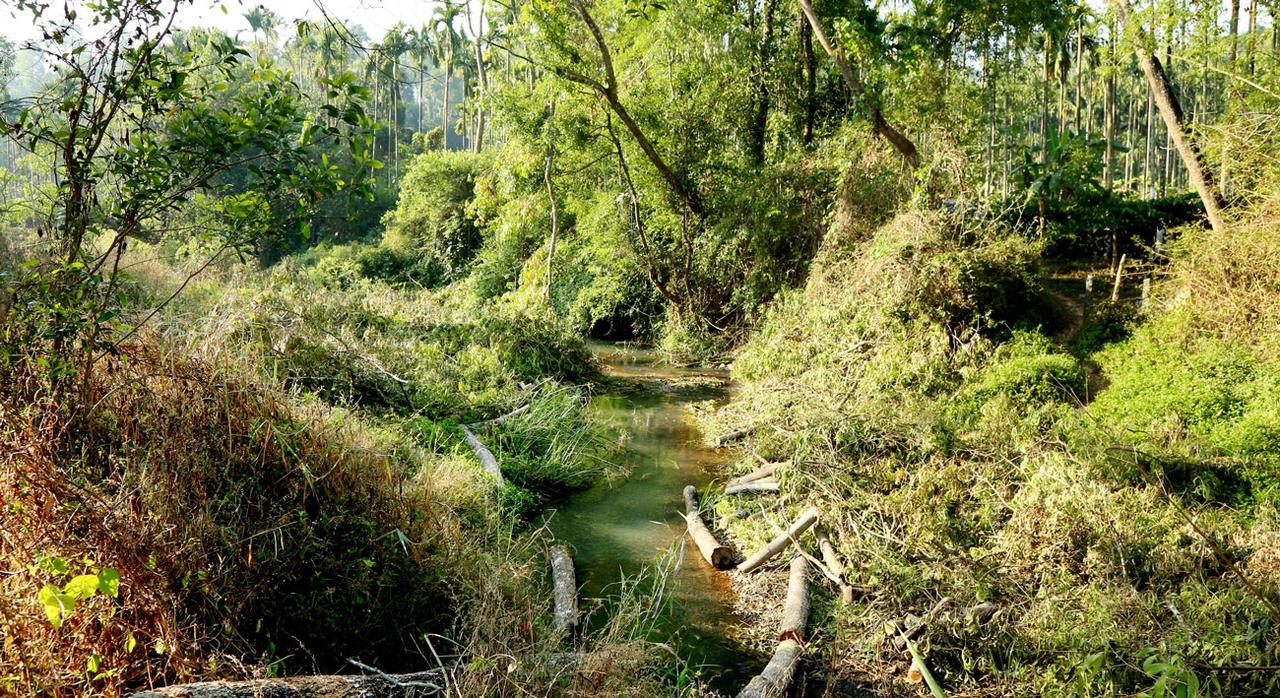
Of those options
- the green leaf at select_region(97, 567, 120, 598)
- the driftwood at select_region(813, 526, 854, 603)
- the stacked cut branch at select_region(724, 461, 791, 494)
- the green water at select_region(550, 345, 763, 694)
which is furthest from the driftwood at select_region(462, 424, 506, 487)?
the green leaf at select_region(97, 567, 120, 598)

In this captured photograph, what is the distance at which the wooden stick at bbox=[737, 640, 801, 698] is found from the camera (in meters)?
4.85

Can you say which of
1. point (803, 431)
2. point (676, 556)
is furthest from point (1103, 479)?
point (676, 556)

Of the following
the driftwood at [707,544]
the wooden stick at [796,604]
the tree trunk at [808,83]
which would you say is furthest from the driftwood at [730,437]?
the tree trunk at [808,83]

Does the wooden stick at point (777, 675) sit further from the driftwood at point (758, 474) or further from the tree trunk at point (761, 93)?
the tree trunk at point (761, 93)

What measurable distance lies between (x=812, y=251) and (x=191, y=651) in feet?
46.4

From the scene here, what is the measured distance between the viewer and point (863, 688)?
17.1 ft

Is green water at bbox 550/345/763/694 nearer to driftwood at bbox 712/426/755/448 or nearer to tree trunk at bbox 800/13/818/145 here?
driftwood at bbox 712/426/755/448

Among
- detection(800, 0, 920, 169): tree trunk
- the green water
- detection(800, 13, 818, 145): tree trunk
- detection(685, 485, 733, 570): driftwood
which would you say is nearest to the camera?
the green water

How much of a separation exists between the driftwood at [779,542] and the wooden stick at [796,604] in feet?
0.56

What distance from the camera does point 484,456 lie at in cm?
848

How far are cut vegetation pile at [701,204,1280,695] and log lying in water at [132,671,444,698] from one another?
112 inches

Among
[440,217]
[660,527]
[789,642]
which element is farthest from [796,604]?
[440,217]

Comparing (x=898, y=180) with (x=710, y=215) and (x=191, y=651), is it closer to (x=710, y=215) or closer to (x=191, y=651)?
(x=710, y=215)

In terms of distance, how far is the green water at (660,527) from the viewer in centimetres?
588
